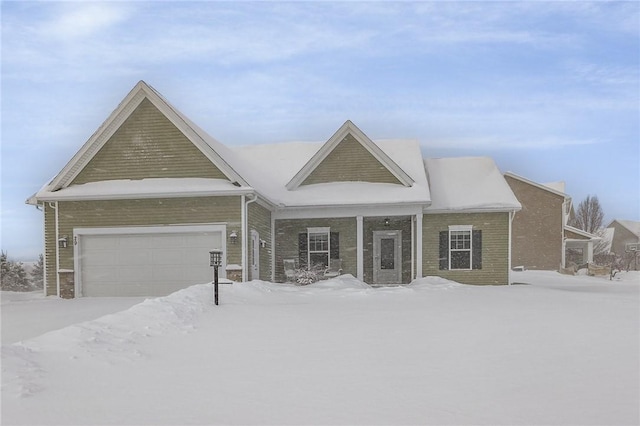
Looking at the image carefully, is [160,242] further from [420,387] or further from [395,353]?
[420,387]

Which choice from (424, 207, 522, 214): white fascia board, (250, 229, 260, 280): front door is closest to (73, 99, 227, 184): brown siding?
(250, 229, 260, 280): front door

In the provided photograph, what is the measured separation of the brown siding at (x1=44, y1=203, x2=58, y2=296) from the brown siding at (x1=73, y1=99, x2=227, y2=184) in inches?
54.0

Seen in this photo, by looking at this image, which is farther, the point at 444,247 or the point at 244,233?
the point at 444,247

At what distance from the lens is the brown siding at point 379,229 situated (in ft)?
64.5

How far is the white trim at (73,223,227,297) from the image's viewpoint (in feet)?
49.1

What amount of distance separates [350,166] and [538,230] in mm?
17075

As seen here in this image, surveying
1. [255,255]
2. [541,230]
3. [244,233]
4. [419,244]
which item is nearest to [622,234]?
[541,230]

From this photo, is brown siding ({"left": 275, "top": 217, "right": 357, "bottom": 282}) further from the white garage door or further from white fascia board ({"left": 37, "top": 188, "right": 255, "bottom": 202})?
white fascia board ({"left": 37, "top": 188, "right": 255, "bottom": 202})

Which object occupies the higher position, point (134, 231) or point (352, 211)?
point (352, 211)

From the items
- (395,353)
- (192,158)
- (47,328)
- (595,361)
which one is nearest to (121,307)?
(47,328)

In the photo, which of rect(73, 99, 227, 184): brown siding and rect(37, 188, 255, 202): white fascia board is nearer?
rect(37, 188, 255, 202): white fascia board

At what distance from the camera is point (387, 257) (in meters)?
19.8

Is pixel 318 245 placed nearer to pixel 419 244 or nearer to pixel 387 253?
pixel 387 253

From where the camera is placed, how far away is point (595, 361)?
632 centimetres
